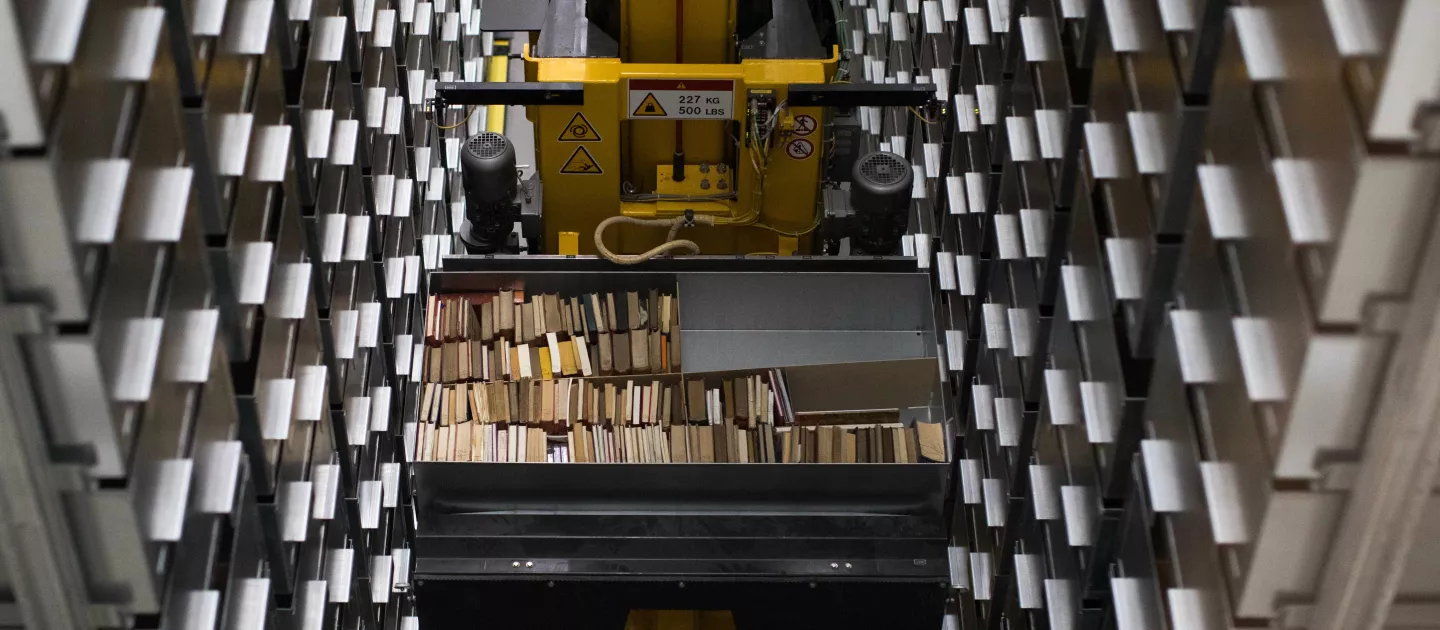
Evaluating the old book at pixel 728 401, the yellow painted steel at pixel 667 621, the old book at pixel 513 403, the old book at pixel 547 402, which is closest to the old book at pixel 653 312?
the old book at pixel 728 401

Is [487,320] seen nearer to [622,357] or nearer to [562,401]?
[562,401]

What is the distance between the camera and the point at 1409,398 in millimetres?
4094

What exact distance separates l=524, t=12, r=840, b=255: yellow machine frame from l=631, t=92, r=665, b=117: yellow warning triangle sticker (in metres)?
0.08

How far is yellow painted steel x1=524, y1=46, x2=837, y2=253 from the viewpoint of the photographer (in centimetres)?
959

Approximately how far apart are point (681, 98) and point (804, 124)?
86 cm

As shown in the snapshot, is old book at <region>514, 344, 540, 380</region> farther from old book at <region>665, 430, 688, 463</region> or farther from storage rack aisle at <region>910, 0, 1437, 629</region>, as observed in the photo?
storage rack aisle at <region>910, 0, 1437, 629</region>

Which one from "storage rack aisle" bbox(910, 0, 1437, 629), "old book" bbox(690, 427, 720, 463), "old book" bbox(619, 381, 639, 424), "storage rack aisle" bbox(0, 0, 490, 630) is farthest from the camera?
"old book" bbox(619, 381, 639, 424)

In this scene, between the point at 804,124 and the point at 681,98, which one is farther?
the point at 804,124

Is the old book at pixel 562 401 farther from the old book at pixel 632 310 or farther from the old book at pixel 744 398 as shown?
the old book at pixel 744 398

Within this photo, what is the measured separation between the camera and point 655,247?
1032 centimetres

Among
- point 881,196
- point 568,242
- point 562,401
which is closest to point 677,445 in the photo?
point 562,401

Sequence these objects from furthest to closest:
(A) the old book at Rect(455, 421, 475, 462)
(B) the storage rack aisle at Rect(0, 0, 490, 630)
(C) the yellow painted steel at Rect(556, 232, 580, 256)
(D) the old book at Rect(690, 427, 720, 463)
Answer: (C) the yellow painted steel at Rect(556, 232, 580, 256)
(D) the old book at Rect(690, 427, 720, 463)
(A) the old book at Rect(455, 421, 475, 462)
(B) the storage rack aisle at Rect(0, 0, 490, 630)

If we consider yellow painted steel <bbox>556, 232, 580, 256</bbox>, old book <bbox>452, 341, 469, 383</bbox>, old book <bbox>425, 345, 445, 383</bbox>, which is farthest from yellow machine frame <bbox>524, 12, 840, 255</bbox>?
old book <bbox>425, 345, 445, 383</bbox>

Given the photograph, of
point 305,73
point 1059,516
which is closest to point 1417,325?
point 1059,516
